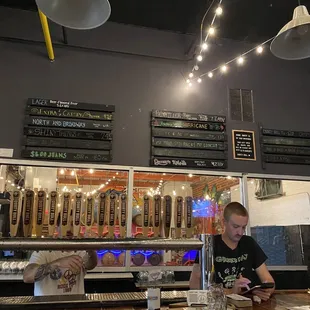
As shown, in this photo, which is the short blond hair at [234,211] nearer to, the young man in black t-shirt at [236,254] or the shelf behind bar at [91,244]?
the young man in black t-shirt at [236,254]

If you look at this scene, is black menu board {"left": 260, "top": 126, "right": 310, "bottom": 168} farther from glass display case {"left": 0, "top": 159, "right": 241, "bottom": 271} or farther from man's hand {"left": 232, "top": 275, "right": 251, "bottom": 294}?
man's hand {"left": 232, "top": 275, "right": 251, "bottom": 294}

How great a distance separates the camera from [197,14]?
12.3 feet

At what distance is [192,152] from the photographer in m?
3.73

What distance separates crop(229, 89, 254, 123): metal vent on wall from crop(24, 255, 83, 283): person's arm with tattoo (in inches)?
104

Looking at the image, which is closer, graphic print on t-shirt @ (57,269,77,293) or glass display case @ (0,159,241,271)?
graphic print on t-shirt @ (57,269,77,293)

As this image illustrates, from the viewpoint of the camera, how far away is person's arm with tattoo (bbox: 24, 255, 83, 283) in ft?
6.86

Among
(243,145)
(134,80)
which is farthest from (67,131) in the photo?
(243,145)

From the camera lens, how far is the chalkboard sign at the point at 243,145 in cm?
387

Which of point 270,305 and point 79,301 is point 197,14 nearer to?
point 270,305

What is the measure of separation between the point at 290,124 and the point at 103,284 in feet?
9.57

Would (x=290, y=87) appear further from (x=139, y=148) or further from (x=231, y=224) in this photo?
(x=231, y=224)

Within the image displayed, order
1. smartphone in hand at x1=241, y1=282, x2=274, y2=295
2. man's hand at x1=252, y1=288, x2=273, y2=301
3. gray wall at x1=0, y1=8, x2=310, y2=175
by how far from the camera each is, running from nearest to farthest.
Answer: smartphone in hand at x1=241, y1=282, x2=274, y2=295 → man's hand at x1=252, y1=288, x2=273, y2=301 → gray wall at x1=0, y1=8, x2=310, y2=175

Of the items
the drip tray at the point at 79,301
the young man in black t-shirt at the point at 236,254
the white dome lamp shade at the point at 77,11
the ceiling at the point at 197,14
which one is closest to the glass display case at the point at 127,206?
the young man in black t-shirt at the point at 236,254

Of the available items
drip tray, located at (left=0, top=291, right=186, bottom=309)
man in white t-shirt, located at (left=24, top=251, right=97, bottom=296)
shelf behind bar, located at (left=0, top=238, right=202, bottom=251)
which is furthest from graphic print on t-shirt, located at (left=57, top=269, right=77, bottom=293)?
shelf behind bar, located at (left=0, top=238, right=202, bottom=251)
